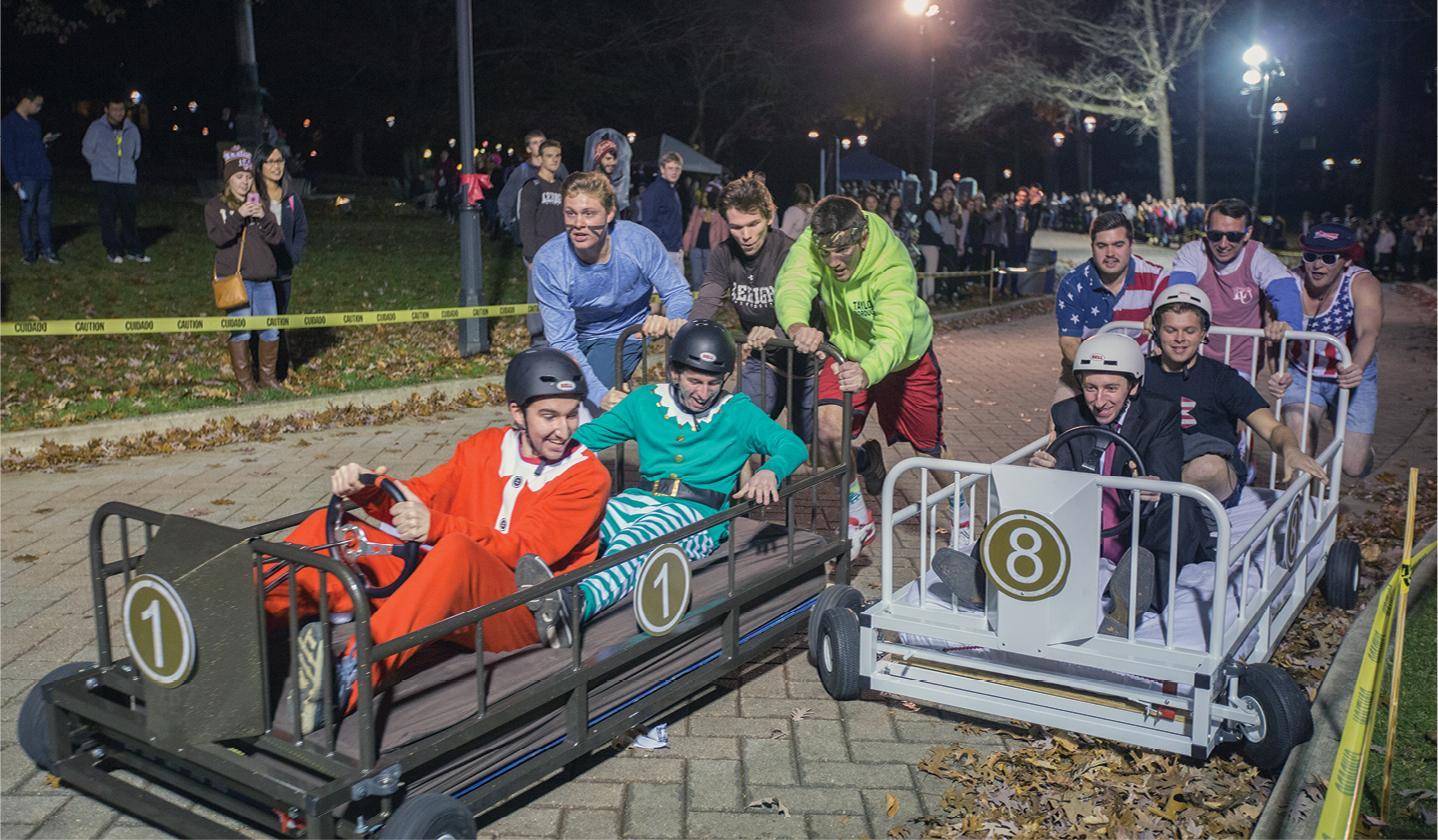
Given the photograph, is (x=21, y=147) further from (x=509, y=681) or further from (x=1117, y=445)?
(x=1117, y=445)

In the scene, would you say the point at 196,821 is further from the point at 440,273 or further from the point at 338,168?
the point at 338,168

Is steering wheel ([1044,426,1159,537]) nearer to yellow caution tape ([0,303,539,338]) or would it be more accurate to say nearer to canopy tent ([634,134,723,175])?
yellow caution tape ([0,303,539,338])

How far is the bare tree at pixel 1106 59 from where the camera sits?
41375mm

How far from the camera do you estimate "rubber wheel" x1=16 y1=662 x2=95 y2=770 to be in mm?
4004

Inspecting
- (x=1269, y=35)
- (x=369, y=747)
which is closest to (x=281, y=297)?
(x=369, y=747)

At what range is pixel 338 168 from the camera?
147ft

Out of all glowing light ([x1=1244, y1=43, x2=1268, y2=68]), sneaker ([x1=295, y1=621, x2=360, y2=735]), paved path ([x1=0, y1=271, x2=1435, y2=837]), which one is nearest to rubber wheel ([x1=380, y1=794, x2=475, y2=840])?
sneaker ([x1=295, y1=621, x2=360, y2=735])

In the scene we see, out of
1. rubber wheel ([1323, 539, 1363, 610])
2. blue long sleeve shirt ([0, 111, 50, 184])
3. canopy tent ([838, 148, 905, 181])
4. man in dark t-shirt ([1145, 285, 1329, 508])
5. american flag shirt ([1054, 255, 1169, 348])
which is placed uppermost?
canopy tent ([838, 148, 905, 181])

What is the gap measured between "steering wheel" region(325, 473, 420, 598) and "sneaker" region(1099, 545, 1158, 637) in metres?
2.48

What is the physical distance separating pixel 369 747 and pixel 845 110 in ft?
161

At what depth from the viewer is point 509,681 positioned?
3.96 m

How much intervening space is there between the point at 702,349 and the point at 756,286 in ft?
5.96

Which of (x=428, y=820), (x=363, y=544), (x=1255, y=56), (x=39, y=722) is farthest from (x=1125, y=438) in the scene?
(x=1255, y=56)

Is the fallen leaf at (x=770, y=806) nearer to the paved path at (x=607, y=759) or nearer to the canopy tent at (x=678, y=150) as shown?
the paved path at (x=607, y=759)
